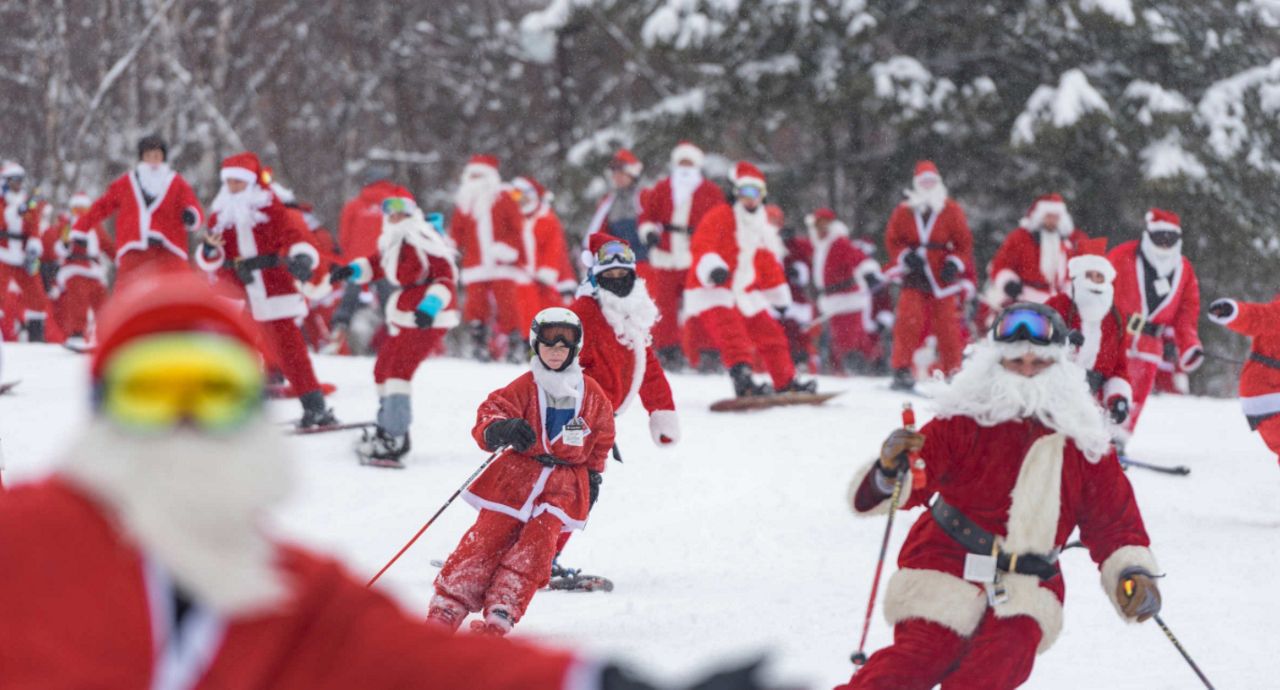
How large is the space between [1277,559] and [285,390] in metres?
6.43

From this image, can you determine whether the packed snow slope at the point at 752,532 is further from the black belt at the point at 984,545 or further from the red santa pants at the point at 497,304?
the red santa pants at the point at 497,304

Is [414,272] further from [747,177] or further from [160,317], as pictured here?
[160,317]

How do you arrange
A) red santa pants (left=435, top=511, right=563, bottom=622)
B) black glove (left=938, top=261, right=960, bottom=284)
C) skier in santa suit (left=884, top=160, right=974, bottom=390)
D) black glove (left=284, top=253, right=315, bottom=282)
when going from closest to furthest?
red santa pants (left=435, top=511, right=563, bottom=622) → black glove (left=284, top=253, right=315, bottom=282) → black glove (left=938, top=261, right=960, bottom=284) → skier in santa suit (left=884, top=160, right=974, bottom=390)

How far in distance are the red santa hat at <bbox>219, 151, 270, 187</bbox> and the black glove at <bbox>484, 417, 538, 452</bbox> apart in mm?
4354

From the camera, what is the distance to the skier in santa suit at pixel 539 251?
42.4 ft

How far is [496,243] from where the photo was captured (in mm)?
12797

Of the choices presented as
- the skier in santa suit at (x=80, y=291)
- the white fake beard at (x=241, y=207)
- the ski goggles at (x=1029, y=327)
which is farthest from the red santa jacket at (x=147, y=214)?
the ski goggles at (x=1029, y=327)

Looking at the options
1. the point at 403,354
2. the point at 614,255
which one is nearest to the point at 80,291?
the point at 403,354

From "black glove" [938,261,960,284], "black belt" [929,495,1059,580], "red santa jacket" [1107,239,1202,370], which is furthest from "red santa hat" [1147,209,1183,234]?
"black belt" [929,495,1059,580]

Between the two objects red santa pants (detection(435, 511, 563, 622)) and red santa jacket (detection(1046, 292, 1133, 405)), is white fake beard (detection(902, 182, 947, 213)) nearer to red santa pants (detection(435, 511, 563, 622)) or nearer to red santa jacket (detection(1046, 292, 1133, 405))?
red santa jacket (detection(1046, 292, 1133, 405))

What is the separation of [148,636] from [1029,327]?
312 centimetres

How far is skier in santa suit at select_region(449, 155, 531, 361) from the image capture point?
504 inches

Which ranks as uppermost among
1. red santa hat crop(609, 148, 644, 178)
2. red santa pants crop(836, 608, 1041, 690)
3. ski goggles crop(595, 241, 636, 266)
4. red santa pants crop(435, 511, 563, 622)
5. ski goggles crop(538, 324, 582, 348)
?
red santa hat crop(609, 148, 644, 178)

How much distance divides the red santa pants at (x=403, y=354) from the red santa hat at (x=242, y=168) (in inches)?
57.9
